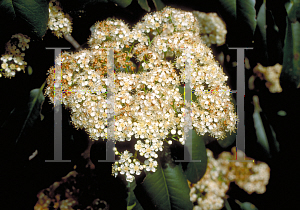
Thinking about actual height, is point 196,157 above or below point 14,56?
below

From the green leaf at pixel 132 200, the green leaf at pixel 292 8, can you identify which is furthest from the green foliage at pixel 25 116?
the green leaf at pixel 292 8

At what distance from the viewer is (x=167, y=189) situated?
1065 millimetres

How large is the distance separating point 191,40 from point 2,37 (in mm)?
966

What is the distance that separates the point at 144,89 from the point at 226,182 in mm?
1393

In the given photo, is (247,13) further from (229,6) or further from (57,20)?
(57,20)

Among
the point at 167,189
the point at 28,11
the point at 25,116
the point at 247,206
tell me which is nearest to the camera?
the point at 28,11

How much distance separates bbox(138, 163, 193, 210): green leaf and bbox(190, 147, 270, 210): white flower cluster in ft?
2.45

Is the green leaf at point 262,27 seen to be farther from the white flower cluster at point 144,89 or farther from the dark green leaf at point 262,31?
the white flower cluster at point 144,89

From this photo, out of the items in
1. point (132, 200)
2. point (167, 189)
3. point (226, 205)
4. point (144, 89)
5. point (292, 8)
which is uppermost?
point (292, 8)

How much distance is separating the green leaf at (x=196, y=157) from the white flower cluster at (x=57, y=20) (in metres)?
1.02

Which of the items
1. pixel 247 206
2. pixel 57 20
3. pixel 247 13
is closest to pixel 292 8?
pixel 247 13

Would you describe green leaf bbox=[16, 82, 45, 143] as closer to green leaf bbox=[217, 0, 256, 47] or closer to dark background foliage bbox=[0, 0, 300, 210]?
dark background foliage bbox=[0, 0, 300, 210]

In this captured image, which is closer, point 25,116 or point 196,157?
point 196,157

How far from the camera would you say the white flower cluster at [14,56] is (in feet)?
4.22
